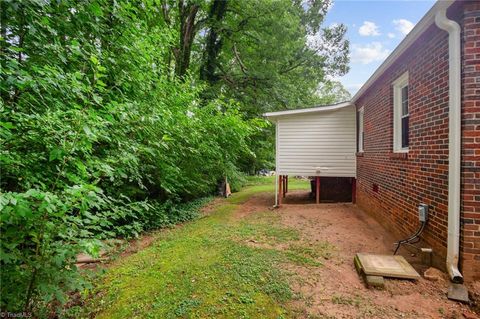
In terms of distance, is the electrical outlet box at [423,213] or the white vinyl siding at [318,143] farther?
the white vinyl siding at [318,143]

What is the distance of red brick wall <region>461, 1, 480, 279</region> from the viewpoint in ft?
9.45

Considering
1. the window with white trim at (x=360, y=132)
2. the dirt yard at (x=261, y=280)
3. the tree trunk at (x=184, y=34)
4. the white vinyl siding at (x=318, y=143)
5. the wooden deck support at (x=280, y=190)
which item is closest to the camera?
the dirt yard at (x=261, y=280)

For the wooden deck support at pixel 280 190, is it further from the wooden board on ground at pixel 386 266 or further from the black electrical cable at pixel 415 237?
the wooden board on ground at pixel 386 266

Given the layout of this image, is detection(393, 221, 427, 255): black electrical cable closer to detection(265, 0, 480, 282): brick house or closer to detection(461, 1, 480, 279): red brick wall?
detection(265, 0, 480, 282): brick house

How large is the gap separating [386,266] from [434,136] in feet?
6.39

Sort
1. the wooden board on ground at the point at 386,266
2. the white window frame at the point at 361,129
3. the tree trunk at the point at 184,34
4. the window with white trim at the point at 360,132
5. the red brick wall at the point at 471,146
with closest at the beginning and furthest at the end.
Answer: the red brick wall at the point at 471,146 < the wooden board on ground at the point at 386,266 < the white window frame at the point at 361,129 < the window with white trim at the point at 360,132 < the tree trunk at the point at 184,34

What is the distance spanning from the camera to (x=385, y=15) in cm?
636

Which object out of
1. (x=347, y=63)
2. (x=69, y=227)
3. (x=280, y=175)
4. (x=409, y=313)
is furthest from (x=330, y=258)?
(x=347, y=63)

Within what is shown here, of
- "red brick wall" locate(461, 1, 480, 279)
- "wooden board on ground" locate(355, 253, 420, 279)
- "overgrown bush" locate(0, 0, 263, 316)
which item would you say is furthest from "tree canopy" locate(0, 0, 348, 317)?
"red brick wall" locate(461, 1, 480, 279)

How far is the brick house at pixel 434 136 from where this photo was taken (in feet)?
9.52

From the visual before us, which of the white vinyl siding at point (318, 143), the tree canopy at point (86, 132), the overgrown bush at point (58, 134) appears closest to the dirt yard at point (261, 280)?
the tree canopy at point (86, 132)

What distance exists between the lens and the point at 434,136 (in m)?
3.49

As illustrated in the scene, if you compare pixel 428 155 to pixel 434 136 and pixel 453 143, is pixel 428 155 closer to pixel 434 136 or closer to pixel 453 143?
pixel 434 136

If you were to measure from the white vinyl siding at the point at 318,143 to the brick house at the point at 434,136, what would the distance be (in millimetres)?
1417
